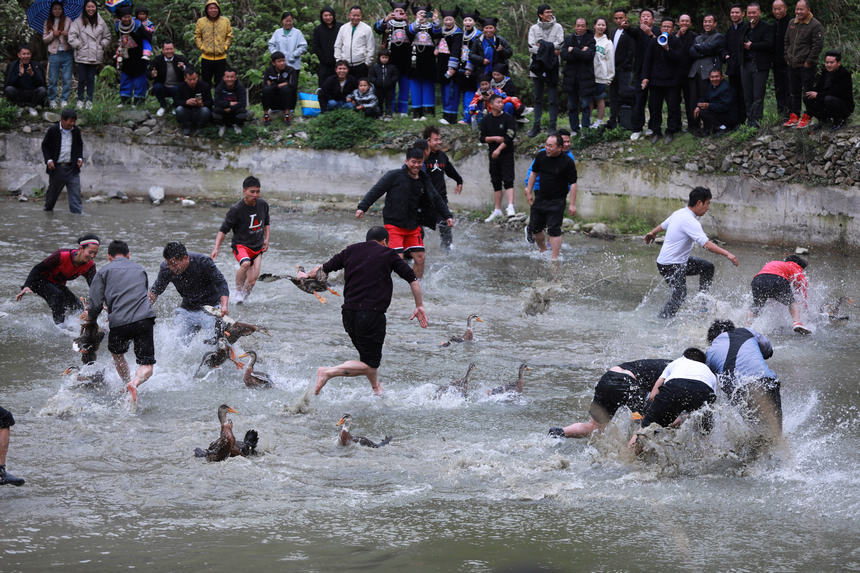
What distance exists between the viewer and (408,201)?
40.0 ft

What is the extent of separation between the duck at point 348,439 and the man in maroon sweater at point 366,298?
1040mm

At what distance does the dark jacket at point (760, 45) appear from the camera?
49.2 feet

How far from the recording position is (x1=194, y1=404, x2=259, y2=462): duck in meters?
7.10

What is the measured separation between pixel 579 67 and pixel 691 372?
1061 centimetres

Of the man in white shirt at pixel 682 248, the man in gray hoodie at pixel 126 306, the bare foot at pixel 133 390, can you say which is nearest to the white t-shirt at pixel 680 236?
the man in white shirt at pixel 682 248

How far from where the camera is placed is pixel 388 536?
6.06m

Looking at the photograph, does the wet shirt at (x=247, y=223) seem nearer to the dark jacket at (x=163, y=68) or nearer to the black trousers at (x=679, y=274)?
the black trousers at (x=679, y=274)

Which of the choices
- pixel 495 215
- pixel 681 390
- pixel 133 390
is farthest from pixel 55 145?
pixel 681 390

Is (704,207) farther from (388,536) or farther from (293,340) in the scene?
(388,536)

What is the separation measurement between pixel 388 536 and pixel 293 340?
16.0 feet

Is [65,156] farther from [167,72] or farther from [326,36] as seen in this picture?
[326,36]

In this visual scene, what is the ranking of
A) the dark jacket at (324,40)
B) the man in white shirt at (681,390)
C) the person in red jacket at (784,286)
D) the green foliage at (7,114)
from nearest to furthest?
the man in white shirt at (681,390) → the person in red jacket at (784,286) → the dark jacket at (324,40) → the green foliage at (7,114)

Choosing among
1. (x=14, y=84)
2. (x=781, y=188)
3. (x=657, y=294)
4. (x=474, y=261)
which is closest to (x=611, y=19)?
(x=781, y=188)

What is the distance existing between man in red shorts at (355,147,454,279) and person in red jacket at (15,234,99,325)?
3315mm
